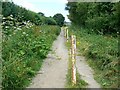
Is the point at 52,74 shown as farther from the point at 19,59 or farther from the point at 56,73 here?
the point at 19,59

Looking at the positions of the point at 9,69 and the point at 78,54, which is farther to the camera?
the point at 78,54

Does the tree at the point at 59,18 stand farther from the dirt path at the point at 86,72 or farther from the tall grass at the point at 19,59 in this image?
the dirt path at the point at 86,72

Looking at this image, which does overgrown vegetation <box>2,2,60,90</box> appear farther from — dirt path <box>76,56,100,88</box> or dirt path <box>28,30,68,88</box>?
dirt path <box>76,56,100,88</box>

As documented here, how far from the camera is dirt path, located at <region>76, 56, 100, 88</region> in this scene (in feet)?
24.7

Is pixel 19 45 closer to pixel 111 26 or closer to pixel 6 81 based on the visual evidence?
pixel 6 81

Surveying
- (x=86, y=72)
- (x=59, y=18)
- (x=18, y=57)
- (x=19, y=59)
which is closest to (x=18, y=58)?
(x=19, y=59)

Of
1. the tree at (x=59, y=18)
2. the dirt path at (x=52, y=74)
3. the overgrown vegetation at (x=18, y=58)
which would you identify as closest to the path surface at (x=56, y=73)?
the dirt path at (x=52, y=74)

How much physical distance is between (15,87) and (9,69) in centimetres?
39

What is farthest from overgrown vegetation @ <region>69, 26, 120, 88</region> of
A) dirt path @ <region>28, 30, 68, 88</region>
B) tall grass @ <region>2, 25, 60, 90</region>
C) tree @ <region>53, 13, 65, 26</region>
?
tree @ <region>53, 13, 65, 26</region>

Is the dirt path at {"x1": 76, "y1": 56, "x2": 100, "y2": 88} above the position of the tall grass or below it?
below

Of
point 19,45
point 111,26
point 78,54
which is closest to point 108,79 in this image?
point 19,45

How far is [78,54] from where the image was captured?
12.4 metres

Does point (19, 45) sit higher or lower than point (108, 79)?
higher

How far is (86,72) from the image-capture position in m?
8.89
